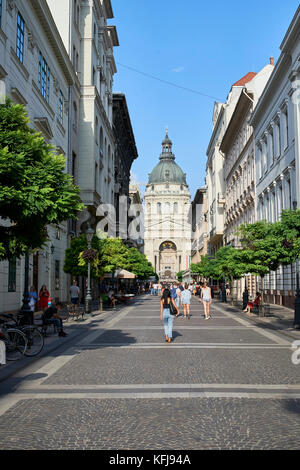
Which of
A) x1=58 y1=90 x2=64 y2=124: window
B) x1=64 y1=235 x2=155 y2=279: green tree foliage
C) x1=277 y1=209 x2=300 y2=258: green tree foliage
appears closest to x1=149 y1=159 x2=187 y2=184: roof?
x1=58 y1=90 x2=64 y2=124: window

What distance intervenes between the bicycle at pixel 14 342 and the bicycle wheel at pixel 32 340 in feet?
0.45

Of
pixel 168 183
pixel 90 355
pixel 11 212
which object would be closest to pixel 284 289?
pixel 90 355

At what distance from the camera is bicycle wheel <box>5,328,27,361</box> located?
36.5 feet

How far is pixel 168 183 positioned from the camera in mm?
169625

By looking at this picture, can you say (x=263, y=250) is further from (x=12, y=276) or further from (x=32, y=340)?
(x=32, y=340)

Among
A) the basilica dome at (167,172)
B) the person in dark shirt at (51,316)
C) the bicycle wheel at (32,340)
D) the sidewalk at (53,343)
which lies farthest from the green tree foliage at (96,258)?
the basilica dome at (167,172)

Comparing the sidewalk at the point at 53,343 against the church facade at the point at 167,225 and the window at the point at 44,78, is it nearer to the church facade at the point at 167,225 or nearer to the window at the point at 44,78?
the window at the point at 44,78

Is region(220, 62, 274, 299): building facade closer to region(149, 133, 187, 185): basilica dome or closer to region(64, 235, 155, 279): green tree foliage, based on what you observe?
region(64, 235, 155, 279): green tree foliage

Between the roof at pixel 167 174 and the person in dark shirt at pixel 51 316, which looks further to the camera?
the roof at pixel 167 174

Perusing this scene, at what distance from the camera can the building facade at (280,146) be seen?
2555cm

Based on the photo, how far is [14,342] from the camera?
1129 centimetres

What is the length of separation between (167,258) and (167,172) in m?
31.7

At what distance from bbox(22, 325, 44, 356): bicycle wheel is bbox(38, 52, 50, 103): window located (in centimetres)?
1819

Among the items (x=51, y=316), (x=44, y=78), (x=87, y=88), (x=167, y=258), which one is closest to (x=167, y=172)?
(x=167, y=258)
